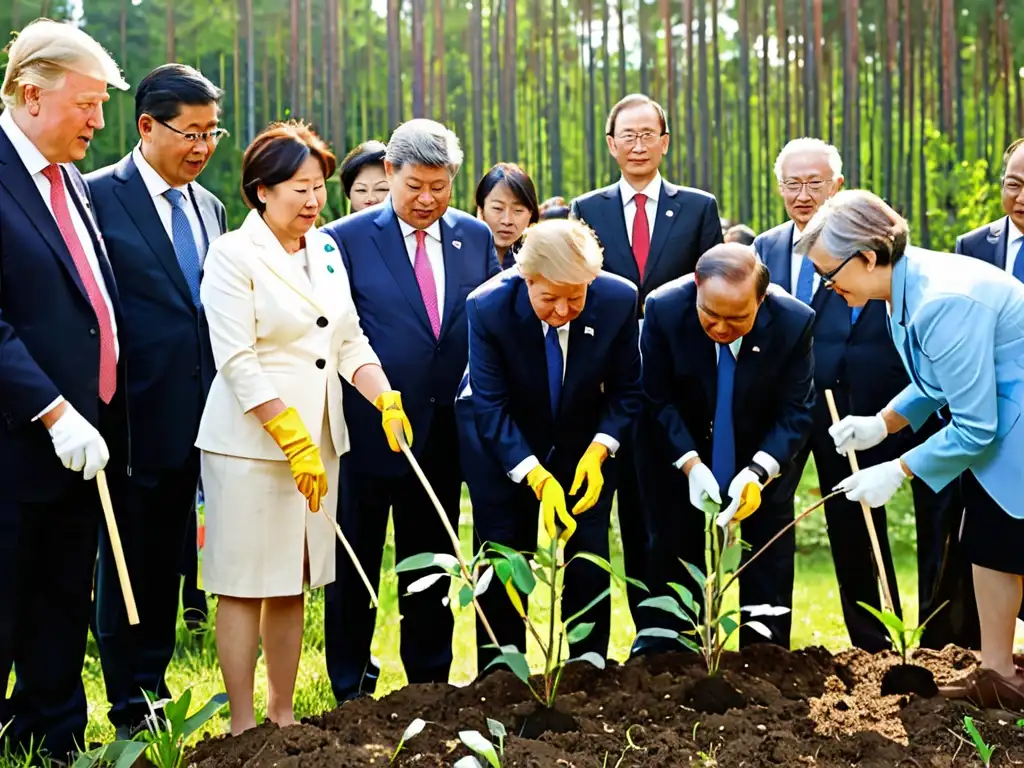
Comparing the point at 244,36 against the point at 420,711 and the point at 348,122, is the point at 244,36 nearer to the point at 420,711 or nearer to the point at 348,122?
the point at 348,122

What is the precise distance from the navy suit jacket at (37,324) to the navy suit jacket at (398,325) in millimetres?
1013

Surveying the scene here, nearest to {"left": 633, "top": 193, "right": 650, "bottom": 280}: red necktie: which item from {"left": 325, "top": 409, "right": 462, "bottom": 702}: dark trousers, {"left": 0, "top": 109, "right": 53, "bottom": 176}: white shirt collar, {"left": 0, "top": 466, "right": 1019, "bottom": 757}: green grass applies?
{"left": 325, "top": 409, "right": 462, "bottom": 702}: dark trousers

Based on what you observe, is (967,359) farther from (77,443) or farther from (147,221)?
(147,221)

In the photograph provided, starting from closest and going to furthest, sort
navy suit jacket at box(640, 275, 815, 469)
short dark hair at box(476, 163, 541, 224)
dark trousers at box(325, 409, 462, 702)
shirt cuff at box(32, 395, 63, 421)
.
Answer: shirt cuff at box(32, 395, 63, 421), navy suit jacket at box(640, 275, 815, 469), dark trousers at box(325, 409, 462, 702), short dark hair at box(476, 163, 541, 224)

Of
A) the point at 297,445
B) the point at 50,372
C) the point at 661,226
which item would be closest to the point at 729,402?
the point at 661,226

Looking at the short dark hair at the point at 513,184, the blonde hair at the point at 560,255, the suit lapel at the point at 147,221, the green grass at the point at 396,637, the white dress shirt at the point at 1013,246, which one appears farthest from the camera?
the short dark hair at the point at 513,184

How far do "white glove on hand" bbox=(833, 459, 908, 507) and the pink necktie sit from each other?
57.3 inches

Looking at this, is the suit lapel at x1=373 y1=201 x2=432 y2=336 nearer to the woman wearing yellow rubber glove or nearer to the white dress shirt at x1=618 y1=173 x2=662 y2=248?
the woman wearing yellow rubber glove

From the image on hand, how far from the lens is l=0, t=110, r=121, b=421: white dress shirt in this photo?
10.5 ft

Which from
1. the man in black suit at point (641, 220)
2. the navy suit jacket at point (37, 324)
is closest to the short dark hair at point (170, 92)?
the navy suit jacket at point (37, 324)

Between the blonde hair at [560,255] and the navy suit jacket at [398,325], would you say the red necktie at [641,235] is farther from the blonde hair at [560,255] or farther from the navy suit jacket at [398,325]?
the blonde hair at [560,255]

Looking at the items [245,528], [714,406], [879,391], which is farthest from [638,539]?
[245,528]

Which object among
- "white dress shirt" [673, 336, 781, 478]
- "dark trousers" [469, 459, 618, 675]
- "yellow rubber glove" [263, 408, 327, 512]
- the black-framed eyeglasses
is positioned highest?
the black-framed eyeglasses

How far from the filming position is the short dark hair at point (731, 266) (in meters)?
3.62
